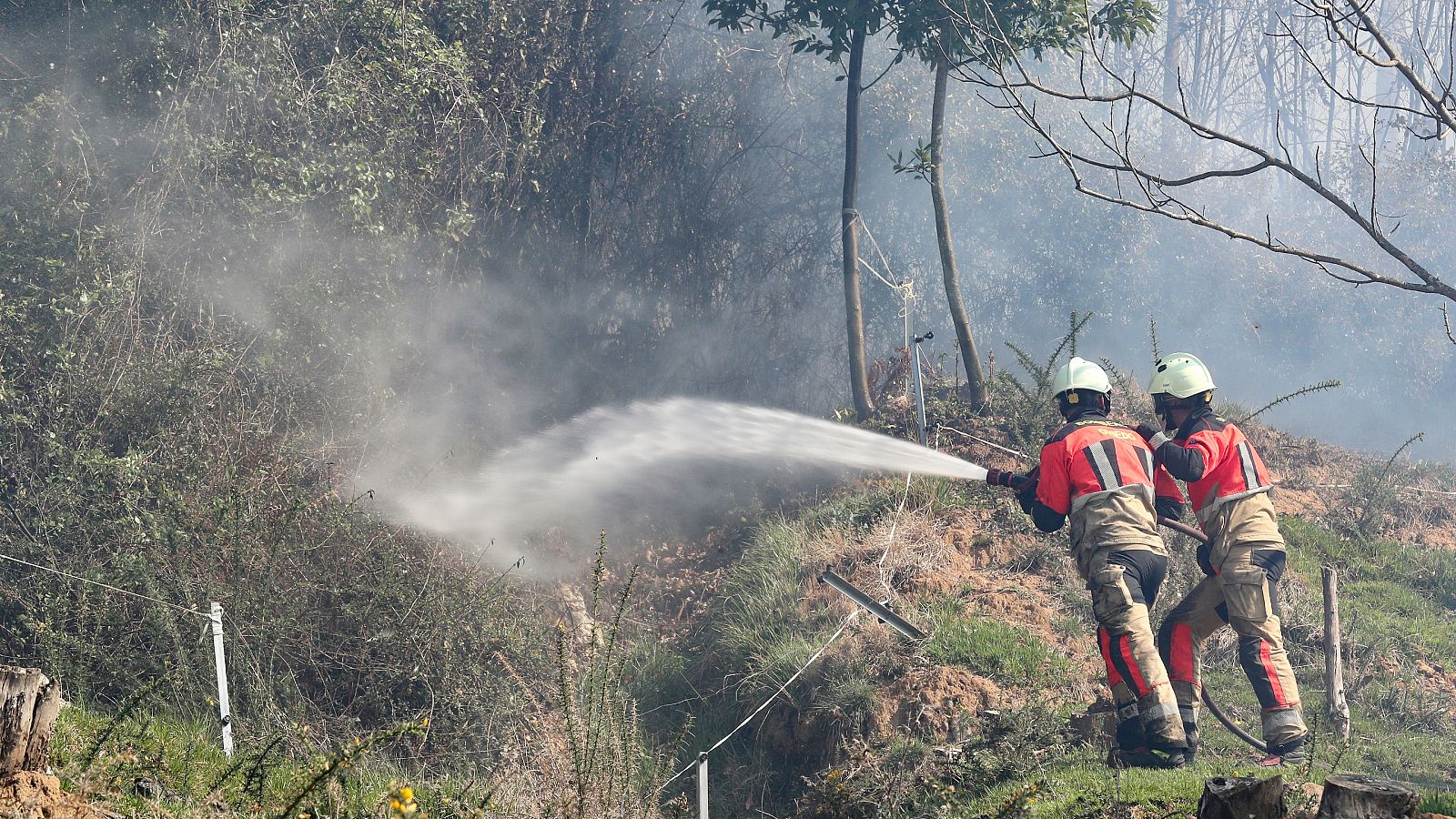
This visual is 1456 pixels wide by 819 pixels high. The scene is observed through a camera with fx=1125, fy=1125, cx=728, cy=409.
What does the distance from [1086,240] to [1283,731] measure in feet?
60.4

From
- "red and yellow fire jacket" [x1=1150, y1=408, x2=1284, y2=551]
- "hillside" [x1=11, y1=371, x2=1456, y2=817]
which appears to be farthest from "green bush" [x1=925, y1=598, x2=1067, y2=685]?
"red and yellow fire jacket" [x1=1150, y1=408, x2=1284, y2=551]

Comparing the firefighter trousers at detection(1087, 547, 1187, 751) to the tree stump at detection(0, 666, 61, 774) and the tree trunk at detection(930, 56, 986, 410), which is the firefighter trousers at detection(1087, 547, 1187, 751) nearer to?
the tree stump at detection(0, 666, 61, 774)

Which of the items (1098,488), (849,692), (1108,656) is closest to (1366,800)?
(1108,656)

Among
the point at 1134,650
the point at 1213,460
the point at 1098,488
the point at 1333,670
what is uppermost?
the point at 1213,460

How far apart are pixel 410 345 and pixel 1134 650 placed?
822 cm

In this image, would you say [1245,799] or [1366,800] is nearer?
[1366,800]

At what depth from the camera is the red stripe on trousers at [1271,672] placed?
632 centimetres

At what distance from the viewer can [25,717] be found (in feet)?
12.6

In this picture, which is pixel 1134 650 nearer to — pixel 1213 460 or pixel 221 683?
pixel 1213 460

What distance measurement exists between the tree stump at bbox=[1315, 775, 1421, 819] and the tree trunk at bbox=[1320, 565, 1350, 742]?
396cm

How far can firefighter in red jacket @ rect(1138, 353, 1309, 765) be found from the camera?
21.0ft

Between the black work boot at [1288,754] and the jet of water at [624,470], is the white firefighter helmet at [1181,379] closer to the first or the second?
the black work boot at [1288,754]

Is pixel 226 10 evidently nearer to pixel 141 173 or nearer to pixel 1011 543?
pixel 141 173

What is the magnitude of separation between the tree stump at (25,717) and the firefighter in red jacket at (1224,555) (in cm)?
551
